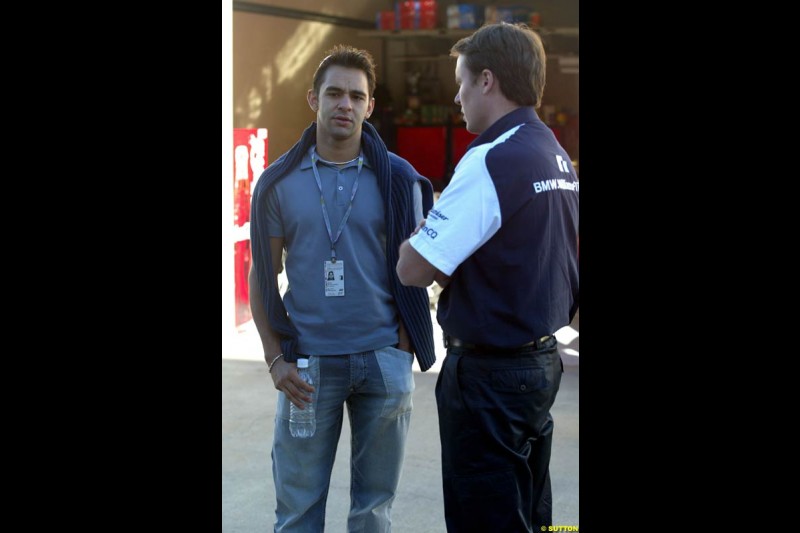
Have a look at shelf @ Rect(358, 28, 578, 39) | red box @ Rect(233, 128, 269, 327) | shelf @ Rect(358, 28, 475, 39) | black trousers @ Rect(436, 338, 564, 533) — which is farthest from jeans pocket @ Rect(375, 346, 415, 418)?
shelf @ Rect(358, 28, 475, 39)

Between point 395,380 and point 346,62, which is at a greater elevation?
point 346,62

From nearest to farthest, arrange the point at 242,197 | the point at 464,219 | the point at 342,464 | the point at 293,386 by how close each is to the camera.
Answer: the point at 464,219
the point at 293,386
the point at 342,464
the point at 242,197

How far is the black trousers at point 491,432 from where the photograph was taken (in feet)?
7.78

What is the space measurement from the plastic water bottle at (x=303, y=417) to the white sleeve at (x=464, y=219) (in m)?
0.61

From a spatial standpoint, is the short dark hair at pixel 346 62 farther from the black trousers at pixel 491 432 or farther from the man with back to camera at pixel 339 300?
the black trousers at pixel 491 432

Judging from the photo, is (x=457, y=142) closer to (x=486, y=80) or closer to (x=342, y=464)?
(x=342, y=464)

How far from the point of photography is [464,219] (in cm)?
229

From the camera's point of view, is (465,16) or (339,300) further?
(465,16)

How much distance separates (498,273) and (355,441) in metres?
0.80

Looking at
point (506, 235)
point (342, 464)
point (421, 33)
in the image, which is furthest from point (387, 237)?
point (421, 33)

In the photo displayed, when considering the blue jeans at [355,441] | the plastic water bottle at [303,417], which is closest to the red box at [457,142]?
the blue jeans at [355,441]

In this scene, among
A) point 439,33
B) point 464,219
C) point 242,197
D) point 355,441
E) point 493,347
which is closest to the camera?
point 464,219
